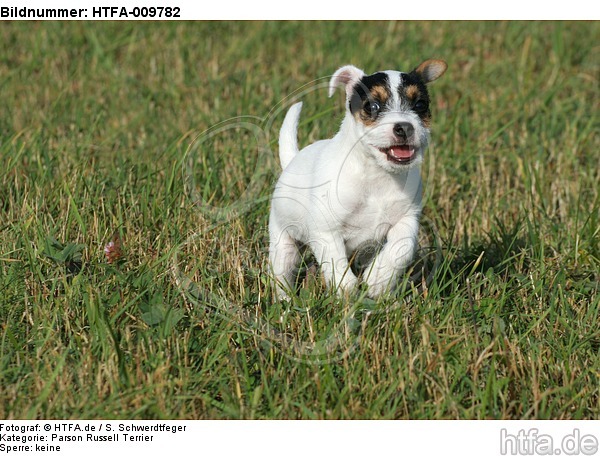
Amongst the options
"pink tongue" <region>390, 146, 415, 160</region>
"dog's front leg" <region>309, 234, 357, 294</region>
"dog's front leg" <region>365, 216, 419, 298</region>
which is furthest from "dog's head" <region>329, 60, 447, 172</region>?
"dog's front leg" <region>309, 234, 357, 294</region>

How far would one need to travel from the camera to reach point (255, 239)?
→ 528 centimetres

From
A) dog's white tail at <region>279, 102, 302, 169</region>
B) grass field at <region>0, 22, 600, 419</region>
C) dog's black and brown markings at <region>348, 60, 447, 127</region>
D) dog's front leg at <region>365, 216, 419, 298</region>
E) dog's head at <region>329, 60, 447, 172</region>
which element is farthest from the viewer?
dog's white tail at <region>279, 102, 302, 169</region>

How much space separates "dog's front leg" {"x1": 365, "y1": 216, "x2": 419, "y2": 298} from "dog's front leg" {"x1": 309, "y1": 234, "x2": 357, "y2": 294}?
0.38 feet

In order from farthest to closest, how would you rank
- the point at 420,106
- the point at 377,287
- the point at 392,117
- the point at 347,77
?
the point at 347,77
the point at 377,287
the point at 420,106
the point at 392,117

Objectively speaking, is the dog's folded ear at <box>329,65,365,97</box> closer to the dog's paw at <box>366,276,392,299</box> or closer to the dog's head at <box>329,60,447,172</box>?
the dog's head at <box>329,60,447,172</box>

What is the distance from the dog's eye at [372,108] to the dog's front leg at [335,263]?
0.66m

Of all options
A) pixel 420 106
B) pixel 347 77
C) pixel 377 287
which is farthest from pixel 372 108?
pixel 377 287

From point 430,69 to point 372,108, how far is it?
0.47 meters

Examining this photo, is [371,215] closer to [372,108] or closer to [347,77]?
[372,108]

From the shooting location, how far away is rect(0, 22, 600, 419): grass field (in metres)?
3.92
